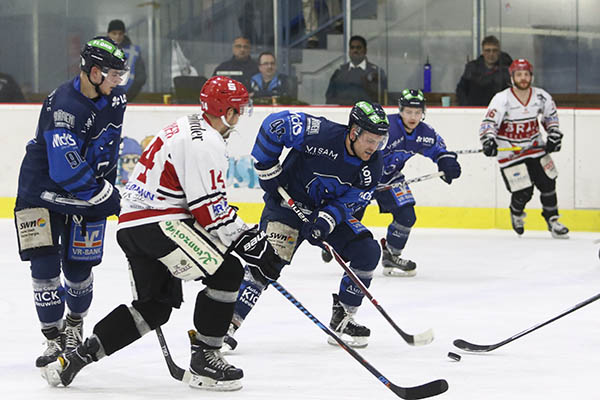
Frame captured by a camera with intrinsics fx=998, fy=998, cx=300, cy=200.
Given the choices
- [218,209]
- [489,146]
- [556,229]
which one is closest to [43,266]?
[218,209]

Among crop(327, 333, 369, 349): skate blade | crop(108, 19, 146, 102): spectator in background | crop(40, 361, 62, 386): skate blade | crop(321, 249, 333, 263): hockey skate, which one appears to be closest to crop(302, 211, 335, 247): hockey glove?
crop(327, 333, 369, 349): skate blade

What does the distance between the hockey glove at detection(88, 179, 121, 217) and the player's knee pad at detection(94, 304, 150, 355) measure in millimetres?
444

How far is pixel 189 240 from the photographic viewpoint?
3000mm

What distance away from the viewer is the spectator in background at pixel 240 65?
8109 mm

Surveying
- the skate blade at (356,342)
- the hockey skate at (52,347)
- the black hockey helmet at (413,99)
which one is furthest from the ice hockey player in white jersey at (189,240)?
the black hockey helmet at (413,99)

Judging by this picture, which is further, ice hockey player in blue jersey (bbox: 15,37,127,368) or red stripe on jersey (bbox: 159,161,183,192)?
ice hockey player in blue jersey (bbox: 15,37,127,368)

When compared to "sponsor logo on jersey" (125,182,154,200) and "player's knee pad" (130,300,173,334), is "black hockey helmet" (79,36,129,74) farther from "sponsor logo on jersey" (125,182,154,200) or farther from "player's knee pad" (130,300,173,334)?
"player's knee pad" (130,300,173,334)

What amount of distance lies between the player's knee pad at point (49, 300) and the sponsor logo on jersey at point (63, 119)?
54cm

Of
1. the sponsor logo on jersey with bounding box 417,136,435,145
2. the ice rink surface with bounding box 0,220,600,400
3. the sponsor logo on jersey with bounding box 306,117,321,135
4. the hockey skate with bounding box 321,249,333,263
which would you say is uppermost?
the sponsor logo on jersey with bounding box 306,117,321,135

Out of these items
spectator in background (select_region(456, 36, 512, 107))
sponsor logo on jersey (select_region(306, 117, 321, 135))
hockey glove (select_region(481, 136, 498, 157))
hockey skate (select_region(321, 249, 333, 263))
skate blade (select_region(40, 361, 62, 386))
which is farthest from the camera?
spectator in background (select_region(456, 36, 512, 107))

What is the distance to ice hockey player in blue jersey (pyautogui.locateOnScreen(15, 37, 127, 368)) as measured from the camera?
3.28m

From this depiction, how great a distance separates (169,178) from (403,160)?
114 inches

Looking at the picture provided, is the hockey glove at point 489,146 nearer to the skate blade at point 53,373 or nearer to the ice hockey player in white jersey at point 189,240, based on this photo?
the ice hockey player in white jersey at point 189,240

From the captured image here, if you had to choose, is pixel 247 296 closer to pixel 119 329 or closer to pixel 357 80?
pixel 119 329
